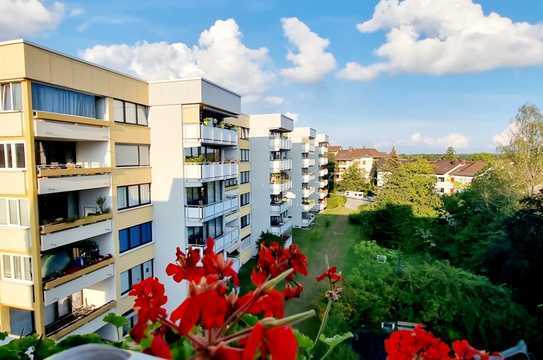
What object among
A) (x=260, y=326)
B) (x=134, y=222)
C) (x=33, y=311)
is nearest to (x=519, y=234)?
(x=134, y=222)

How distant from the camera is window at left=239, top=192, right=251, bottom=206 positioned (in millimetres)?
23375

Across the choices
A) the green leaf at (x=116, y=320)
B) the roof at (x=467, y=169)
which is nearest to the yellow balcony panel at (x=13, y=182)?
the green leaf at (x=116, y=320)

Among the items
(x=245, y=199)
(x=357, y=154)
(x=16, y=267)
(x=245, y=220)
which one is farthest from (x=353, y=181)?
(x=16, y=267)

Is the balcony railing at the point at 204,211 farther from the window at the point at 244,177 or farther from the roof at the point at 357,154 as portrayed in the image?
the roof at the point at 357,154

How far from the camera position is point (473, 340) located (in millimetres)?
12172

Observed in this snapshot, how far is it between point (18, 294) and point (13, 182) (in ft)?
10.3

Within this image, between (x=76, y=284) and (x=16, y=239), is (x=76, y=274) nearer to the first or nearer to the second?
(x=76, y=284)

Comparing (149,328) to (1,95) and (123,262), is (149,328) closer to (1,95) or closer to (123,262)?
(1,95)

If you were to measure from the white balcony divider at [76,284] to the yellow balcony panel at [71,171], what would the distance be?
130 inches

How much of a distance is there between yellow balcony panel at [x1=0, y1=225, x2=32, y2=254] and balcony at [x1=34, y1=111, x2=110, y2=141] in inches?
105

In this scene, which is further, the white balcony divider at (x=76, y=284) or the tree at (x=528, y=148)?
the tree at (x=528, y=148)

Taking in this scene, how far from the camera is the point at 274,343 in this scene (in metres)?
0.71

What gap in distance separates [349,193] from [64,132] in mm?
58988

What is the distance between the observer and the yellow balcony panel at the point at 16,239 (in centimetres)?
958
